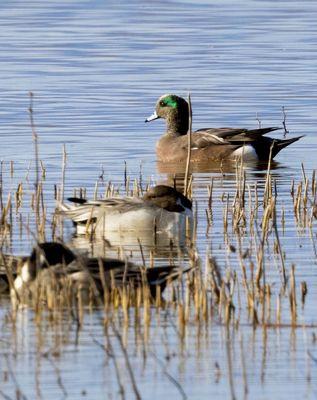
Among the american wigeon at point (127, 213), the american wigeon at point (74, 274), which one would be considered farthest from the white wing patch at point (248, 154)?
the american wigeon at point (74, 274)

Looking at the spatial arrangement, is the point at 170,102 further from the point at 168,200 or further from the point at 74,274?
the point at 74,274

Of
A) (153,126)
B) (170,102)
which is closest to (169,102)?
(170,102)

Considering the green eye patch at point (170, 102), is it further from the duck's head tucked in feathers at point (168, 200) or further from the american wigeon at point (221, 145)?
the duck's head tucked in feathers at point (168, 200)

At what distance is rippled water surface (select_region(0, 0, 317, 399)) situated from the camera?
8.04m

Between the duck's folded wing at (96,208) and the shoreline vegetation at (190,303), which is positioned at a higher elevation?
the duck's folded wing at (96,208)

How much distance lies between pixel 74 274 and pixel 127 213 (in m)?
3.10

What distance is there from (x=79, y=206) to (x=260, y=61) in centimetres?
1555

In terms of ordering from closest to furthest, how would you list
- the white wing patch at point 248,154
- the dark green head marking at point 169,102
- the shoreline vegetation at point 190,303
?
the shoreline vegetation at point 190,303, the white wing patch at point 248,154, the dark green head marking at point 169,102

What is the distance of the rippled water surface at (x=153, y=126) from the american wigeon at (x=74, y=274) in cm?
21

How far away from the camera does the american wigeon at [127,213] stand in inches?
498

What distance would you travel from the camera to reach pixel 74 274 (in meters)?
9.60

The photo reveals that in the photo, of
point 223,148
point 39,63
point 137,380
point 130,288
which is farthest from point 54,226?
point 39,63

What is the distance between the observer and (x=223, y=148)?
19.6 meters

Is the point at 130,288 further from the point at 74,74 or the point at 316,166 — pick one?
the point at 74,74
